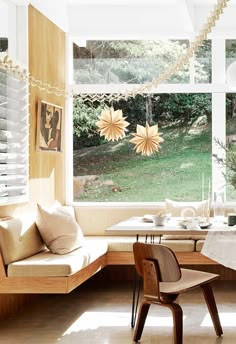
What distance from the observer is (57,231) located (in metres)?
5.67

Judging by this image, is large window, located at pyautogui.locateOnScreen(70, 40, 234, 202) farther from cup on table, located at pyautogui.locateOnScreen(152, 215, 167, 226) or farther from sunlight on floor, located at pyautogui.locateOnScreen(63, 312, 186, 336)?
sunlight on floor, located at pyautogui.locateOnScreen(63, 312, 186, 336)

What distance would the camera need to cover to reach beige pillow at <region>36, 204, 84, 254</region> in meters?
5.59

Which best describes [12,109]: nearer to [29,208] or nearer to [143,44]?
[29,208]

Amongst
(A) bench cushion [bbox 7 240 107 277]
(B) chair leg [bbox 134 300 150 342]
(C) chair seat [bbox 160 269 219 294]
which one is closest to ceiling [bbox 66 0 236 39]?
(A) bench cushion [bbox 7 240 107 277]

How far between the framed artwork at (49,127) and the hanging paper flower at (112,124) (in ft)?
1.66

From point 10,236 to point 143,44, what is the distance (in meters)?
3.34

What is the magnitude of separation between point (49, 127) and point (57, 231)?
140 centimetres

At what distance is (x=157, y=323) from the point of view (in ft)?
16.9

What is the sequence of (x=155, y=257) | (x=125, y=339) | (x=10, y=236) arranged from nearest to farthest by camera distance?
1. (x=155, y=257)
2. (x=125, y=339)
3. (x=10, y=236)

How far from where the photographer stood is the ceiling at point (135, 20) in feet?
23.7

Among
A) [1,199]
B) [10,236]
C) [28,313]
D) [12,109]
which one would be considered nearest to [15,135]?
[12,109]

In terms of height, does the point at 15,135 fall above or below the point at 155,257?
above

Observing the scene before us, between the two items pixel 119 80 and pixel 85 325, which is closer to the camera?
pixel 85 325

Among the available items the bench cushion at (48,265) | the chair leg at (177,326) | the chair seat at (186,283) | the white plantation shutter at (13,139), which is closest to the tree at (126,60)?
the white plantation shutter at (13,139)
